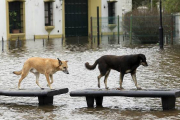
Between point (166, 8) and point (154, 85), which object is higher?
point (166, 8)

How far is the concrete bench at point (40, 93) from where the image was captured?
1365 cm

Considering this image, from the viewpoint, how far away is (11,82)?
18.1m

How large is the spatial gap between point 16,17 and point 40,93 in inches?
1370

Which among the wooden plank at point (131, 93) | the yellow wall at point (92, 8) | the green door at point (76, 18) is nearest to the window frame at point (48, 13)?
the green door at point (76, 18)

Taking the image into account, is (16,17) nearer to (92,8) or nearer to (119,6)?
(92,8)

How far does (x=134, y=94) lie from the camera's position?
1309cm

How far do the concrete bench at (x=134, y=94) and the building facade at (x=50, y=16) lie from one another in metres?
33.2

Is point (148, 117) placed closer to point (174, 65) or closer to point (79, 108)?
point (79, 108)

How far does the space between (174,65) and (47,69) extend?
958 centimetres

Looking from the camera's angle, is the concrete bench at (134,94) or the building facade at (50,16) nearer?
the concrete bench at (134,94)

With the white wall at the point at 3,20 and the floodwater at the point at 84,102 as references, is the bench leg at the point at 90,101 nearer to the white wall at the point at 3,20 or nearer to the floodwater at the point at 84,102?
the floodwater at the point at 84,102

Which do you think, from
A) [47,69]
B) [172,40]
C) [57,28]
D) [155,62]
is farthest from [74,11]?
[47,69]

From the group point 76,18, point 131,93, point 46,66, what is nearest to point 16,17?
point 76,18

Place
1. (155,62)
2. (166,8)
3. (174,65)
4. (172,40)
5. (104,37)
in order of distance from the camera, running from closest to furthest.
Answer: (174,65) → (155,62) → (172,40) → (166,8) → (104,37)
